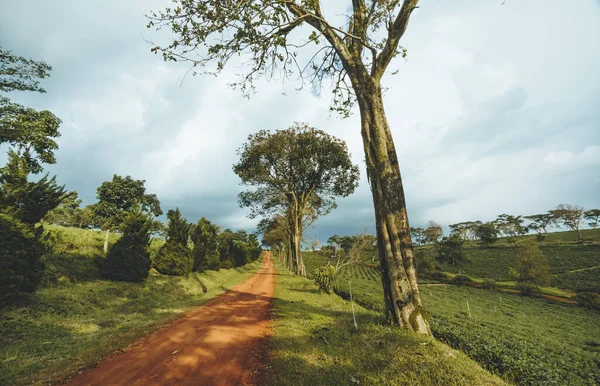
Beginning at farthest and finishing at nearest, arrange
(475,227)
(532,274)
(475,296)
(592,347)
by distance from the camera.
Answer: (475,227) < (532,274) < (475,296) < (592,347)

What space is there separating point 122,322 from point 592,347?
36.3 meters

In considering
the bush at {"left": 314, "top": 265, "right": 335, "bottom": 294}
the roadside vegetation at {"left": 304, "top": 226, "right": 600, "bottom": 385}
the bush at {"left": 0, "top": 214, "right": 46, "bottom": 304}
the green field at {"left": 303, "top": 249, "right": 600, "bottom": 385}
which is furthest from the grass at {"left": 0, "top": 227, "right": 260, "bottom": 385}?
the green field at {"left": 303, "top": 249, "right": 600, "bottom": 385}

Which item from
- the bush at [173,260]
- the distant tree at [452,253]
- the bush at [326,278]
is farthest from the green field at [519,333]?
the distant tree at [452,253]

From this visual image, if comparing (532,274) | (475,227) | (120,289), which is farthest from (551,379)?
(475,227)

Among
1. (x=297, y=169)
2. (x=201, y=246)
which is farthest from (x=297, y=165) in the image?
(x=201, y=246)

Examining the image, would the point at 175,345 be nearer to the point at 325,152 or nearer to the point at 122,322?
the point at 122,322

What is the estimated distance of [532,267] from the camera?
56.2 m

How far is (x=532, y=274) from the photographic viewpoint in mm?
55250

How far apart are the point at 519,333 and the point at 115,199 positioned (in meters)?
35.4

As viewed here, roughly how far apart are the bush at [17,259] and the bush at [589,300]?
68059mm

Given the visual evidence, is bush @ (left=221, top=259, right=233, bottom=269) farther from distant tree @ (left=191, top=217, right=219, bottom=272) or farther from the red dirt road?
the red dirt road

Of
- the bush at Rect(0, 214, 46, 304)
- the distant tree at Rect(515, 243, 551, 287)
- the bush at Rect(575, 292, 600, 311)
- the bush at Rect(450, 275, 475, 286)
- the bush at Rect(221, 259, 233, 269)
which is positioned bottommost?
the bush at Rect(575, 292, 600, 311)

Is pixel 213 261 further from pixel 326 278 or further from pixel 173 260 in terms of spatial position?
pixel 326 278

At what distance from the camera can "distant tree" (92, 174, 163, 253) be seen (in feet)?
59.2
